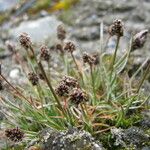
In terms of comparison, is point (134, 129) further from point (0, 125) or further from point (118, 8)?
point (118, 8)

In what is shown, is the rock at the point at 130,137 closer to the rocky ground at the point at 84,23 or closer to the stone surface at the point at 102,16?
the rocky ground at the point at 84,23

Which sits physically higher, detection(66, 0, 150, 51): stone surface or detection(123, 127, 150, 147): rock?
detection(123, 127, 150, 147): rock

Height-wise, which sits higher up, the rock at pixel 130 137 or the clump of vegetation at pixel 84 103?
the clump of vegetation at pixel 84 103

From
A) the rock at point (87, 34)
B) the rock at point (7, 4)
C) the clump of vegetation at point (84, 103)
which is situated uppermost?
the clump of vegetation at point (84, 103)

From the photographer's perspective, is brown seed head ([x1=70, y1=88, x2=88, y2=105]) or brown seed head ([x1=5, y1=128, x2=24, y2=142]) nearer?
brown seed head ([x1=70, y1=88, x2=88, y2=105])

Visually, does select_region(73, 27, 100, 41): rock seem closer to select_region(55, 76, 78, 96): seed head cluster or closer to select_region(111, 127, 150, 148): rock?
select_region(111, 127, 150, 148): rock

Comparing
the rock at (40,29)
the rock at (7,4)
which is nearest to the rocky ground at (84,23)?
the rock at (40,29)

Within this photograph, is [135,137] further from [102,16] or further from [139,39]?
[102,16]

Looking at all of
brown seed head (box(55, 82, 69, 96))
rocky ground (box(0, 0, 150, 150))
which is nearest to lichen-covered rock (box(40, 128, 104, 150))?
brown seed head (box(55, 82, 69, 96))

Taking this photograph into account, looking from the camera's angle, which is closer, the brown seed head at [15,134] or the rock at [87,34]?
the brown seed head at [15,134]
